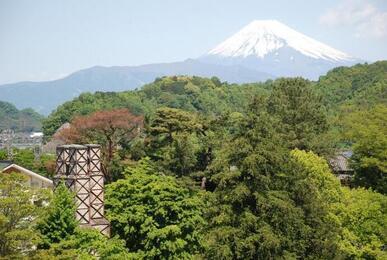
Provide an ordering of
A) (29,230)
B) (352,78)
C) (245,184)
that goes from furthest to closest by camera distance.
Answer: (352,78) < (245,184) < (29,230)

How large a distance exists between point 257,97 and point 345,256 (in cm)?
719

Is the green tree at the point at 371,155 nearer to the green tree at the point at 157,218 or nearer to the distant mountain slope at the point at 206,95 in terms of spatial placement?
the green tree at the point at 157,218

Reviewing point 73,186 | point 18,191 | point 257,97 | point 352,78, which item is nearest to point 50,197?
point 18,191

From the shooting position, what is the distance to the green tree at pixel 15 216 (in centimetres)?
1534

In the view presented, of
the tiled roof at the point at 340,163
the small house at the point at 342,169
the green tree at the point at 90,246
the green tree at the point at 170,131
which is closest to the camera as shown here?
the green tree at the point at 90,246

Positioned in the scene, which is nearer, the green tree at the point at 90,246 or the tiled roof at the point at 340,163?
the green tree at the point at 90,246

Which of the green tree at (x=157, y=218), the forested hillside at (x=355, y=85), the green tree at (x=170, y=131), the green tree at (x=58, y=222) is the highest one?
the forested hillside at (x=355, y=85)

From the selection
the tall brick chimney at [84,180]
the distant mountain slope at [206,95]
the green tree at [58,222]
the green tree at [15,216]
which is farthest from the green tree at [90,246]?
the distant mountain slope at [206,95]

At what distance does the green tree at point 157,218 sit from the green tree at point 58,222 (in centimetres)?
529

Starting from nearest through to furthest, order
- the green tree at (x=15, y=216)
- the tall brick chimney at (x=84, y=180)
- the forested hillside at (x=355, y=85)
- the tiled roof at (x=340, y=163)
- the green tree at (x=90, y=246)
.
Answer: the green tree at (x=15, y=216) < the green tree at (x=90, y=246) < the tall brick chimney at (x=84, y=180) < the tiled roof at (x=340, y=163) < the forested hillside at (x=355, y=85)

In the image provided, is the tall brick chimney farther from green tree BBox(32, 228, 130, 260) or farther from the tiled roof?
the tiled roof

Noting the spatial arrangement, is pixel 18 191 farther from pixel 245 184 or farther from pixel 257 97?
pixel 257 97

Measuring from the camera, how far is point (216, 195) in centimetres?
1914

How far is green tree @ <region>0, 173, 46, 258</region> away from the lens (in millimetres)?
15337
